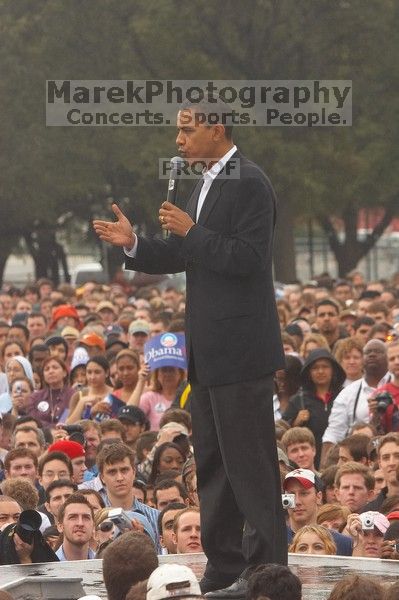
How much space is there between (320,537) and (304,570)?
1119 mm

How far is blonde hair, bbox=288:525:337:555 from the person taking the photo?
974 cm

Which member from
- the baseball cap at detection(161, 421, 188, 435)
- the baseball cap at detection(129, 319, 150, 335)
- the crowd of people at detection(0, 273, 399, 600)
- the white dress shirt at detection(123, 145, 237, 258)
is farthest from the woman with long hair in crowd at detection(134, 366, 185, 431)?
the white dress shirt at detection(123, 145, 237, 258)

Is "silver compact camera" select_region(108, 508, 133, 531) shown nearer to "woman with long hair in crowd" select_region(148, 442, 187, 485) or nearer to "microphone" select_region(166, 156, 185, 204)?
"woman with long hair in crowd" select_region(148, 442, 187, 485)

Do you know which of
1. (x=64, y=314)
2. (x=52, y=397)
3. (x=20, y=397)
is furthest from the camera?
(x=64, y=314)

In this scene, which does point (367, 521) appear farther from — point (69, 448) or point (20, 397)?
point (20, 397)

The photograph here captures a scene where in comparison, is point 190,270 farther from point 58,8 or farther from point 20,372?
point 58,8

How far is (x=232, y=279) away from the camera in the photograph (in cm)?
769

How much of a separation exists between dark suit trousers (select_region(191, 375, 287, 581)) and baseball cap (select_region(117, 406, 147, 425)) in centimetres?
642

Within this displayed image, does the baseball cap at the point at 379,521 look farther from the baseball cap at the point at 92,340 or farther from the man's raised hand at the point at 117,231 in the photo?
the baseball cap at the point at 92,340

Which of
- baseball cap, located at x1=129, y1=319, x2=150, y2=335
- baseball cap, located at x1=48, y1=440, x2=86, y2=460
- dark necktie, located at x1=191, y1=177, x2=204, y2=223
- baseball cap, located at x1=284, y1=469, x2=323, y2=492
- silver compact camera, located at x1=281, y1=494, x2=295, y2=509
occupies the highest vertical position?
baseball cap, located at x1=129, y1=319, x2=150, y2=335

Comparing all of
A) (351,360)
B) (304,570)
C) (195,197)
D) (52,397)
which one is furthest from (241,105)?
(195,197)

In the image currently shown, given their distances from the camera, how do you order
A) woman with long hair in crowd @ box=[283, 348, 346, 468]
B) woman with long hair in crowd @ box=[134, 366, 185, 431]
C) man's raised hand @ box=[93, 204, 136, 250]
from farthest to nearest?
woman with long hair in crowd @ box=[134, 366, 185, 431]
woman with long hair in crowd @ box=[283, 348, 346, 468]
man's raised hand @ box=[93, 204, 136, 250]

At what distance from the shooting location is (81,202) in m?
46.9

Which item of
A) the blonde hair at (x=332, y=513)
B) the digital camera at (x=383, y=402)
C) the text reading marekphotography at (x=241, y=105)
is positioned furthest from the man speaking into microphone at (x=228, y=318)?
the text reading marekphotography at (x=241, y=105)
